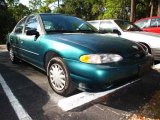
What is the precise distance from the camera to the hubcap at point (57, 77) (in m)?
4.18

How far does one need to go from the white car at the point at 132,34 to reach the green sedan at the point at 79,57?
1.53 meters

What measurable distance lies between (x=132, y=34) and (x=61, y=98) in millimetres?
3825

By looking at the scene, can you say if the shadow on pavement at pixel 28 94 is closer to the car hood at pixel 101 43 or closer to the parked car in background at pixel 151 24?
the car hood at pixel 101 43

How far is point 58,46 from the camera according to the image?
166 inches

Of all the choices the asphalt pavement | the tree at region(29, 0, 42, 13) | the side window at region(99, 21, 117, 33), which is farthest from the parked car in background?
the tree at region(29, 0, 42, 13)

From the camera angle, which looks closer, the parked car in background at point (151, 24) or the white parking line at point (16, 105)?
the white parking line at point (16, 105)

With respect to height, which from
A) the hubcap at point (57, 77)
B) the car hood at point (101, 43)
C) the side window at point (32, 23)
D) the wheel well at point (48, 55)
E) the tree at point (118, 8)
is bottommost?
the hubcap at point (57, 77)

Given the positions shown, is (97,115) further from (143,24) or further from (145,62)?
(143,24)

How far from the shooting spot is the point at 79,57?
377cm

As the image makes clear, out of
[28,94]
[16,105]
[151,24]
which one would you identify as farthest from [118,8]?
[16,105]

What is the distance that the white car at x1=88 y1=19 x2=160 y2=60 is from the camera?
6492 mm

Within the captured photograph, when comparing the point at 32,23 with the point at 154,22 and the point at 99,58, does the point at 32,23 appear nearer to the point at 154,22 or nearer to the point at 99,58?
the point at 99,58

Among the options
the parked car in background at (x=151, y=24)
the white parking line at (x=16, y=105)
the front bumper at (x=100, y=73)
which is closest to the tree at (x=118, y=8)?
the parked car in background at (x=151, y=24)

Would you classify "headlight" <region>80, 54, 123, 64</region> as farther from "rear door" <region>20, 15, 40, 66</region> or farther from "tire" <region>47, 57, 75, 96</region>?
"rear door" <region>20, 15, 40, 66</region>
